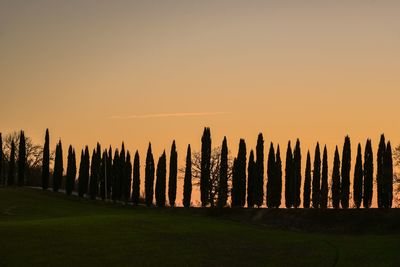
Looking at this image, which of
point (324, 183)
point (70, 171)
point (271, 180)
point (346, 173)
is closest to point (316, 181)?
point (324, 183)

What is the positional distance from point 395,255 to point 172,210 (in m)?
59.8

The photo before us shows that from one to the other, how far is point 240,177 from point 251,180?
191 cm

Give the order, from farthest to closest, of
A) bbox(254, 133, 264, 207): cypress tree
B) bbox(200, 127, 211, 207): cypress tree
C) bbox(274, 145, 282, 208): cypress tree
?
A: bbox(200, 127, 211, 207): cypress tree → bbox(254, 133, 264, 207): cypress tree → bbox(274, 145, 282, 208): cypress tree

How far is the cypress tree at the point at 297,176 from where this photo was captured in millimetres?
97606

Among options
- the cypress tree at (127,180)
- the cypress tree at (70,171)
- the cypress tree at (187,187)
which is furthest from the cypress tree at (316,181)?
the cypress tree at (70,171)

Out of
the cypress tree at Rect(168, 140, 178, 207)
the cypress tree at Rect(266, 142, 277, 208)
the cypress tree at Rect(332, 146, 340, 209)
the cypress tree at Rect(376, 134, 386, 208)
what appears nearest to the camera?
the cypress tree at Rect(376, 134, 386, 208)

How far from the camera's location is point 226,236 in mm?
56344

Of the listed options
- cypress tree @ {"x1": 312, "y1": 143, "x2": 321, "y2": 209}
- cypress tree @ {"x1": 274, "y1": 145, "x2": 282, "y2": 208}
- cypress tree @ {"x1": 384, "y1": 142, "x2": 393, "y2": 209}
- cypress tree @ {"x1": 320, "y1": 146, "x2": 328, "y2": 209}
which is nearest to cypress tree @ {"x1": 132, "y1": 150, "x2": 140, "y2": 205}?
cypress tree @ {"x1": 274, "y1": 145, "x2": 282, "y2": 208}

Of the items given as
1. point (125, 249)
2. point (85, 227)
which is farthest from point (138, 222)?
point (125, 249)

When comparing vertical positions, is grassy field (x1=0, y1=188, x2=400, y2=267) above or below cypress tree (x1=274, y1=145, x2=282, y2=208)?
below

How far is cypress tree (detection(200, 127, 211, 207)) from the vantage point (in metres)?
104

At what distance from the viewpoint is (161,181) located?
353 feet

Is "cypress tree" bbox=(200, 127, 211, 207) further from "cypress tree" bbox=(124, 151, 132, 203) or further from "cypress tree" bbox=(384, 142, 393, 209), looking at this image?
"cypress tree" bbox=(384, 142, 393, 209)

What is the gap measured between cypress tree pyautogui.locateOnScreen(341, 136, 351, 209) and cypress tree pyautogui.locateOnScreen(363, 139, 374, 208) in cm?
269
